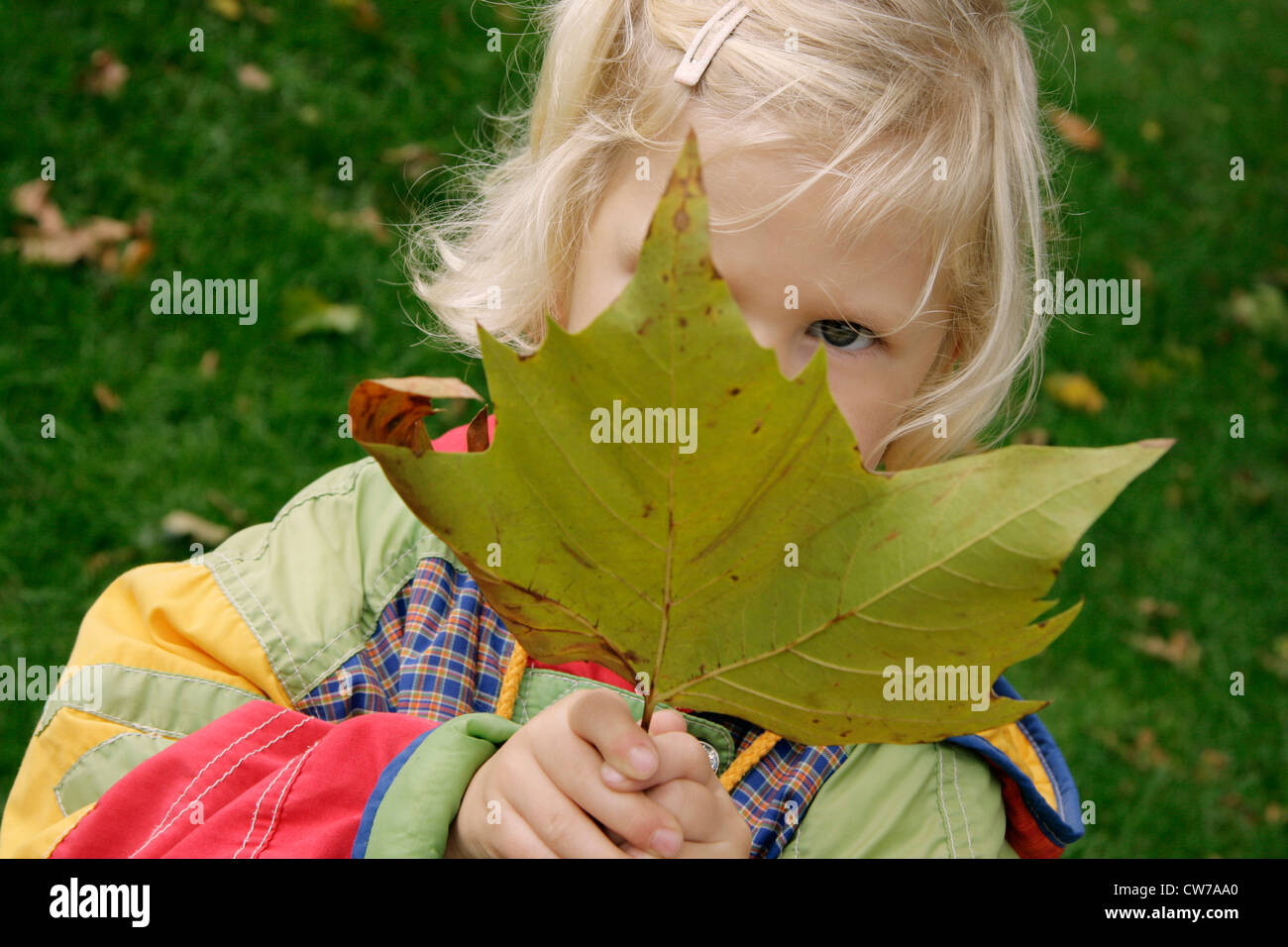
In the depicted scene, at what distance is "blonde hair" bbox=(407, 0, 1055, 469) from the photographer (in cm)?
111

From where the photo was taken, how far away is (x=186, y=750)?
108 centimetres

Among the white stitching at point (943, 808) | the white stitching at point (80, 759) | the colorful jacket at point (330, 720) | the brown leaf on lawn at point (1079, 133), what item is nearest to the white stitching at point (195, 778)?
the colorful jacket at point (330, 720)

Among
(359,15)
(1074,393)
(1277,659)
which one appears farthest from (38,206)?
(1277,659)

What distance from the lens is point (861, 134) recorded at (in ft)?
3.66

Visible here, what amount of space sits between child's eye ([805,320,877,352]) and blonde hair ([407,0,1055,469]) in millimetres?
88

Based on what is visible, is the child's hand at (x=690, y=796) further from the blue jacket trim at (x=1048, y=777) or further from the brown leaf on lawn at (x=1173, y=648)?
the brown leaf on lawn at (x=1173, y=648)

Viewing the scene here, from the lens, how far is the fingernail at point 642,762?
2.24 ft

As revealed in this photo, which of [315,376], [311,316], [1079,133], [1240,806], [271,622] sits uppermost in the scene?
[1079,133]

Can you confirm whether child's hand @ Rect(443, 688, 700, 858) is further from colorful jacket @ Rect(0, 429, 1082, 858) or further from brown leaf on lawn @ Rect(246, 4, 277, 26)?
brown leaf on lawn @ Rect(246, 4, 277, 26)

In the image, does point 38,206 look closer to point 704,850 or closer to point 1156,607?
point 704,850

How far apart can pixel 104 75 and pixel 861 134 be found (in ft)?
7.85

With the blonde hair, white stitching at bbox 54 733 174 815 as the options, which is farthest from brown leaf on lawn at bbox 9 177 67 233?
white stitching at bbox 54 733 174 815

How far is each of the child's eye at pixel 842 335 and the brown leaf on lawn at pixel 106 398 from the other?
1.81 metres
